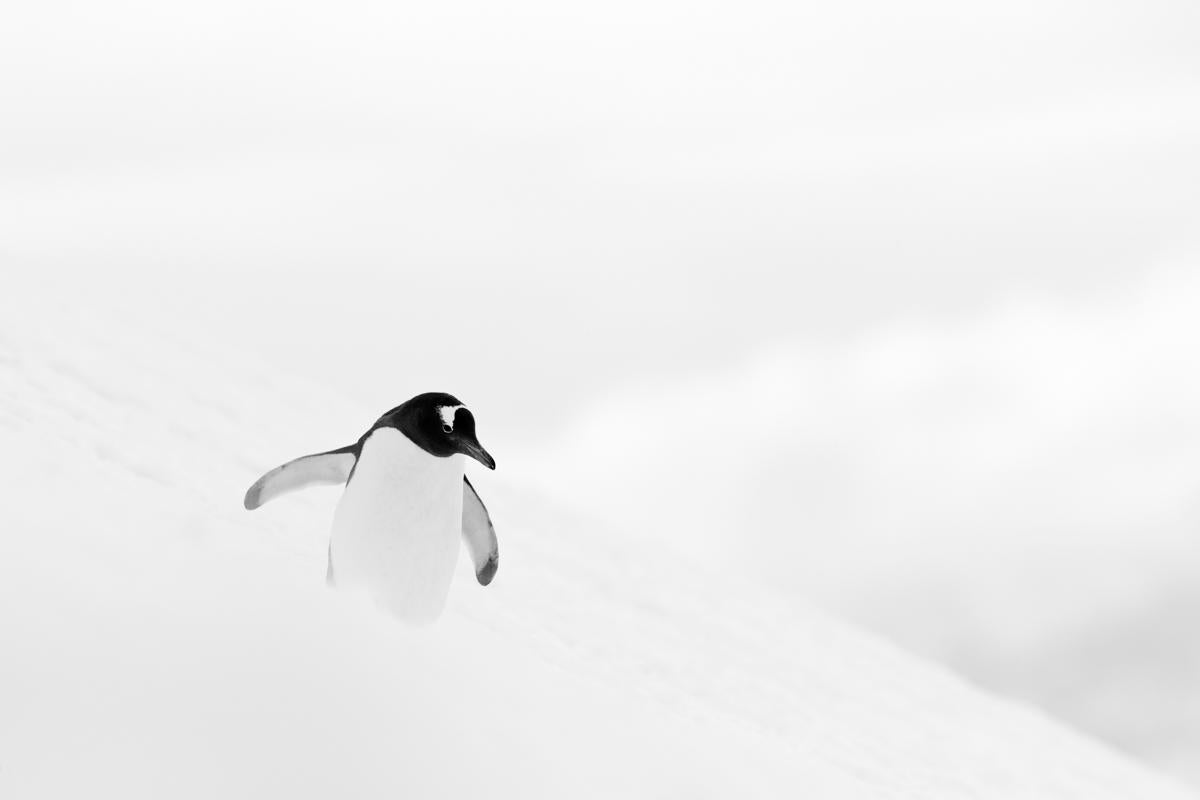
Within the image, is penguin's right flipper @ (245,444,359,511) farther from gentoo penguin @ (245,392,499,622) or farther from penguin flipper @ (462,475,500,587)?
penguin flipper @ (462,475,500,587)

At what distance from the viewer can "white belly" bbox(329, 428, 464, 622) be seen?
210 inches

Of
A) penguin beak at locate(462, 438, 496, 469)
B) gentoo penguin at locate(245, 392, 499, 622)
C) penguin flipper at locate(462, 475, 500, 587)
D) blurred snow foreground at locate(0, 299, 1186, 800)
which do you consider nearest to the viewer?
blurred snow foreground at locate(0, 299, 1186, 800)

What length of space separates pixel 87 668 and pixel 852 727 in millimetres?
7094

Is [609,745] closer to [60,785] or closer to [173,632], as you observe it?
[173,632]

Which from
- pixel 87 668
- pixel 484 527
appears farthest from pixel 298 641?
pixel 484 527

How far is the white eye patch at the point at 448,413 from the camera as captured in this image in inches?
202

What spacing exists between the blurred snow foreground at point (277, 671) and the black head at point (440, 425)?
0.70 m

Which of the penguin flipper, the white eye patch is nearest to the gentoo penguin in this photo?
the white eye patch

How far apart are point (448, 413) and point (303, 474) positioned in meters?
1.12

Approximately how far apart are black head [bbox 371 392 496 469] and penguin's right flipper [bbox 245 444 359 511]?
0.56 m

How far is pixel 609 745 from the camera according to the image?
174 inches

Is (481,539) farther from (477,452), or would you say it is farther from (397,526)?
(477,452)

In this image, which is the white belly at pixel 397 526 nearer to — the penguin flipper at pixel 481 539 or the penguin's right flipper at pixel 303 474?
the penguin's right flipper at pixel 303 474

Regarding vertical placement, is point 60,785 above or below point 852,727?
below
